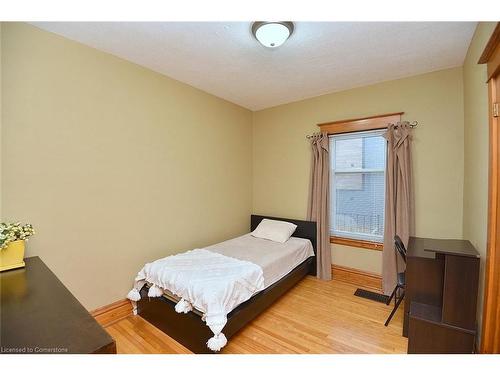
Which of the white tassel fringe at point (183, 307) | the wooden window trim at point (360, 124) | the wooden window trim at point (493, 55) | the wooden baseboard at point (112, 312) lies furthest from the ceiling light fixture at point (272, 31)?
the wooden baseboard at point (112, 312)

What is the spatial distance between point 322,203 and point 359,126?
3.68ft

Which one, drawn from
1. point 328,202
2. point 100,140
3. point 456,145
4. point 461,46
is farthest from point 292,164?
point 100,140

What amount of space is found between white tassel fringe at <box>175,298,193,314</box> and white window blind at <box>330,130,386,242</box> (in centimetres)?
225

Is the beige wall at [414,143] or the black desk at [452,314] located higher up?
the beige wall at [414,143]

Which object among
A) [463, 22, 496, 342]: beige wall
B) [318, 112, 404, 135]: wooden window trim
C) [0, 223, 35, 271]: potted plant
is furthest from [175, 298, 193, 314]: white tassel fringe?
[318, 112, 404, 135]: wooden window trim

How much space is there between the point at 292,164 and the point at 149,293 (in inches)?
101

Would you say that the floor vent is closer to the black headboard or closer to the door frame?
the black headboard

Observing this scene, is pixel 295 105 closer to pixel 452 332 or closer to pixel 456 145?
pixel 456 145

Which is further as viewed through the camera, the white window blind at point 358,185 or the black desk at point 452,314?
the white window blind at point 358,185

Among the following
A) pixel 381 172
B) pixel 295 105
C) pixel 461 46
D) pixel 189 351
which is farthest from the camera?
pixel 295 105

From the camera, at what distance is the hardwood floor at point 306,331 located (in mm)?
1881

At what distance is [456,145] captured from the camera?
97.7 inches

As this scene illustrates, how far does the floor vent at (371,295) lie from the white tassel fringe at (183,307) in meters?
2.04

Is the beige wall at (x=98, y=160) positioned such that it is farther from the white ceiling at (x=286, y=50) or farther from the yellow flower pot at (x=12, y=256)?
the yellow flower pot at (x=12, y=256)
